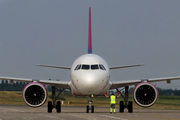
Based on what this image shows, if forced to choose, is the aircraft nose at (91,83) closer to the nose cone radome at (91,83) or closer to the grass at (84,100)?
the nose cone radome at (91,83)

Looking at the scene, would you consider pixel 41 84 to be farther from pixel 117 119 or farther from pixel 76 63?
Result: pixel 117 119

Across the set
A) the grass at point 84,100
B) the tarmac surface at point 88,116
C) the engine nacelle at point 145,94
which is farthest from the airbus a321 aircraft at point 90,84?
the grass at point 84,100

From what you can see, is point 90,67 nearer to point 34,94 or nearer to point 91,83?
point 91,83

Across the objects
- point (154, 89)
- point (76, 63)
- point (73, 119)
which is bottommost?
point (73, 119)

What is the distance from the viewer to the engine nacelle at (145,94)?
2439 centimetres

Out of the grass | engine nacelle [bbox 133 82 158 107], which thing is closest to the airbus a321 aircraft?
engine nacelle [bbox 133 82 158 107]

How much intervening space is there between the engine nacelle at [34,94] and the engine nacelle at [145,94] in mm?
6423

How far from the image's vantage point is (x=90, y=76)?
845 inches

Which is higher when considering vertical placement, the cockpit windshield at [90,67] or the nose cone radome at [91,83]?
the cockpit windshield at [90,67]

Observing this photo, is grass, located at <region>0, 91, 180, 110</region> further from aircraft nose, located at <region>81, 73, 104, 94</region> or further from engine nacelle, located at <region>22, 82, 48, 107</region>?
aircraft nose, located at <region>81, 73, 104, 94</region>

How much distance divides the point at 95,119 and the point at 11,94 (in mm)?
36095

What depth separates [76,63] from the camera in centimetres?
2362

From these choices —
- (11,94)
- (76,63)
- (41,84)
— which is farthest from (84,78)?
(11,94)

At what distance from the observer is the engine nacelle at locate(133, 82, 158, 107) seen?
24391mm
